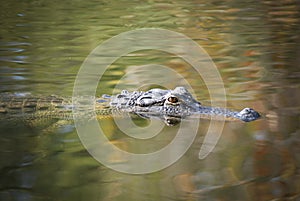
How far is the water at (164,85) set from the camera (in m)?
2.91

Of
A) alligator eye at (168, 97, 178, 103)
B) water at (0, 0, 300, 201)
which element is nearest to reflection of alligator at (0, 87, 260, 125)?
alligator eye at (168, 97, 178, 103)

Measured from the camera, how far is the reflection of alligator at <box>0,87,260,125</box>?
4.14 meters

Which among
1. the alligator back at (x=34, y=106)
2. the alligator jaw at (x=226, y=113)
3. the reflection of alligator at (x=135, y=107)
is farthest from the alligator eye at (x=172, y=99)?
the alligator back at (x=34, y=106)

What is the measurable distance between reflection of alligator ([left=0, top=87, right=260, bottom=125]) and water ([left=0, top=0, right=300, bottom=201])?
0.18 m

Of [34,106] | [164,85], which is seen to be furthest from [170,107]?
[34,106]

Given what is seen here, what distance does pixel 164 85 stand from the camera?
5191 mm

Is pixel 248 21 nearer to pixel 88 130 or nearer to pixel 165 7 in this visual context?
pixel 165 7

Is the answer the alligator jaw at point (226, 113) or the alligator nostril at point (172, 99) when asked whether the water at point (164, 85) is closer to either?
the alligator jaw at point (226, 113)

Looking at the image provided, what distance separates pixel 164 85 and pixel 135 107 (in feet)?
2.69

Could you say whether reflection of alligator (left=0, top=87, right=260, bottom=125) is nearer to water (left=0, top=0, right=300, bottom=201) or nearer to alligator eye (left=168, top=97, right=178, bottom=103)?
alligator eye (left=168, top=97, right=178, bottom=103)

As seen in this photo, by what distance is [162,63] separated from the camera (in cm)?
612

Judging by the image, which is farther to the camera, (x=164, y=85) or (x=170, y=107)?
(x=164, y=85)

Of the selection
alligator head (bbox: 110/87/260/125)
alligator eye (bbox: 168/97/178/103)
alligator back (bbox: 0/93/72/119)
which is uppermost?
alligator eye (bbox: 168/97/178/103)

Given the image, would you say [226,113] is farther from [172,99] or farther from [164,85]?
[164,85]
